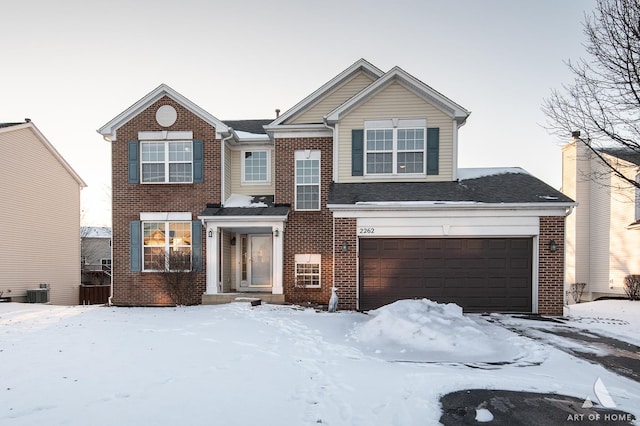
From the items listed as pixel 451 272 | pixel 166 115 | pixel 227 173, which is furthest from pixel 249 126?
pixel 451 272

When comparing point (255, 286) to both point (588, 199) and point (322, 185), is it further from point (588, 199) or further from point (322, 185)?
point (588, 199)

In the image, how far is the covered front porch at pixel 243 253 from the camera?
41.5ft

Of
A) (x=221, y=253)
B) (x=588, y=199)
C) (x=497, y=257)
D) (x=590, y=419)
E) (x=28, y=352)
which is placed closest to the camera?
(x=590, y=419)

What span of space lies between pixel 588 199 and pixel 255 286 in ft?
64.6

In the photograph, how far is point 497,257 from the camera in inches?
440

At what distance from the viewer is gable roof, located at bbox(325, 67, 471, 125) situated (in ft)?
40.2

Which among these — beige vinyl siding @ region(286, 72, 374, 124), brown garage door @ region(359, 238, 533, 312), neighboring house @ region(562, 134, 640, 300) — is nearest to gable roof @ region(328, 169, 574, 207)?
brown garage door @ region(359, 238, 533, 312)

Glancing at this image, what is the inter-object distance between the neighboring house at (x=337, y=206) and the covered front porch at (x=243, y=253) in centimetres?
5

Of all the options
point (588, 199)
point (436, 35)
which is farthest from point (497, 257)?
point (588, 199)

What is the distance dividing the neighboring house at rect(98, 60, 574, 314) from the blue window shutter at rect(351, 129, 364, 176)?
36mm

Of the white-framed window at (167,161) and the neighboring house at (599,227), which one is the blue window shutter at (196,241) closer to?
the white-framed window at (167,161)

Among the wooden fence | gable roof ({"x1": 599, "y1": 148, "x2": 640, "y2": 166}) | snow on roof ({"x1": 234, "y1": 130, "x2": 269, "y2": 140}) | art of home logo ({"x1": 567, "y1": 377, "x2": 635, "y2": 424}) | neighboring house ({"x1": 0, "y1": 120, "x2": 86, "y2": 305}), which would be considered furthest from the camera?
the wooden fence

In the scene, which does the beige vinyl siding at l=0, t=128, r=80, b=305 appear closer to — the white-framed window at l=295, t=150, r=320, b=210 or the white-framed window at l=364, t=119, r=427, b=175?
the white-framed window at l=295, t=150, r=320, b=210

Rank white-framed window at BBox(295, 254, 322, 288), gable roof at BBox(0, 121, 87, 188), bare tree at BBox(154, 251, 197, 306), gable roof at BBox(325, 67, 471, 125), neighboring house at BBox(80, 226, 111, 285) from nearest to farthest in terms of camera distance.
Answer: gable roof at BBox(325, 67, 471, 125)
bare tree at BBox(154, 251, 197, 306)
white-framed window at BBox(295, 254, 322, 288)
gable roof at BBox(0, 121, 87, 188)
neighboring house at BBox(80, 226, 111, 285)
